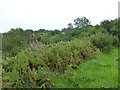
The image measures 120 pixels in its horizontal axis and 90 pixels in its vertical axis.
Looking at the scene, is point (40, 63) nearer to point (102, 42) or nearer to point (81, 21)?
point (102, 42)

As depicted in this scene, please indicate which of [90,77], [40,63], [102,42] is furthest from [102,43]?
[40,63]

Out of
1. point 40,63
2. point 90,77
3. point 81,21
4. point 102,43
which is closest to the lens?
point 40,63

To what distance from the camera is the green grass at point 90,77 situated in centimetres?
1142

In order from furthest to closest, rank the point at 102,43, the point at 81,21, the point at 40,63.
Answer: the point at 81,21 < the point at 102,43 < the point at 40,63

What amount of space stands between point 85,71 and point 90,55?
3.49 metres

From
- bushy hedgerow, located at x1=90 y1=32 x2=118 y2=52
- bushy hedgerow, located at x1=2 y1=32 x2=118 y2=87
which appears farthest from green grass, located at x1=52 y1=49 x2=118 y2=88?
bushy hedgerow, located at x1=90 y1=32 x2=118 y2=52

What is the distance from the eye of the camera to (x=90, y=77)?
41.6 feet

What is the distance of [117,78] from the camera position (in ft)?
41.6

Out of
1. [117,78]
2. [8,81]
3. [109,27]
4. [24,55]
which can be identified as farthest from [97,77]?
[109,27]

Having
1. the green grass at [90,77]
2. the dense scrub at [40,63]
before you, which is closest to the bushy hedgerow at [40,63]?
the dense scrub at [40,63]

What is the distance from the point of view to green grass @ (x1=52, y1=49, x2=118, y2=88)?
449 inches

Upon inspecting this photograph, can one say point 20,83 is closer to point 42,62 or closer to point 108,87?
point 42,62

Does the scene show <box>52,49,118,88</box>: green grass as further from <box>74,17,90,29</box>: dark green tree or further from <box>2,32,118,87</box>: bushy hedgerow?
<box>74,17,90,29</box>: dark green tree

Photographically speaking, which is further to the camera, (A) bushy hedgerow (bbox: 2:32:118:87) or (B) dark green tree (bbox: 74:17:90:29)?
(B) dark green tree (bbox: 74:17:90:29)
